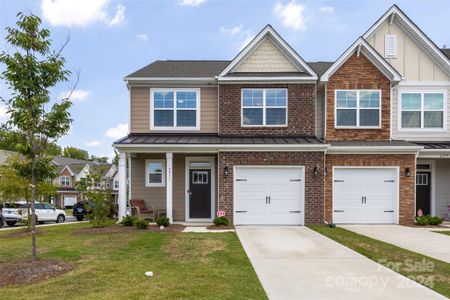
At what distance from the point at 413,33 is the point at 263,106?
7.82m

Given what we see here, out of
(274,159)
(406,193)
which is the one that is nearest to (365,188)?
(406,193)

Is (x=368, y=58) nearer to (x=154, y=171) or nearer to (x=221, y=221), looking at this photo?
(x=221, y=221)

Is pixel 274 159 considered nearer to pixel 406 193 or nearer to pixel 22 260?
pixel 406 193

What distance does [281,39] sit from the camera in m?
15.3

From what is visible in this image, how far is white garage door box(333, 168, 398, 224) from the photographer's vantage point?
14438mm

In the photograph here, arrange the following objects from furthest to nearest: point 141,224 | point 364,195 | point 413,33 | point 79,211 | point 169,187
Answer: point 79,211 → point 413,33 → point 364,195 → point 169,187 → point 141,224

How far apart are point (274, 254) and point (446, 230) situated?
8145mm

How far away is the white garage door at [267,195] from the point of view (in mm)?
14070

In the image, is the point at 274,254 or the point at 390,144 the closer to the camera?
the point at 274,254

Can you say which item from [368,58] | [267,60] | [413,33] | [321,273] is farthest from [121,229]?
[413,33]

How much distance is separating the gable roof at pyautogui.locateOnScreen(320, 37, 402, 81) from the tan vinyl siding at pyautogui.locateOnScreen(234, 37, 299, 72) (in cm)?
172

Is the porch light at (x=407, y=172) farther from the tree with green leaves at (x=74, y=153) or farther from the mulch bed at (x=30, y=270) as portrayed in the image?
the tree with green leaves at (x=74, y=153)

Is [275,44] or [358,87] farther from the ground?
[275,44]

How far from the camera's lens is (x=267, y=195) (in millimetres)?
14164
